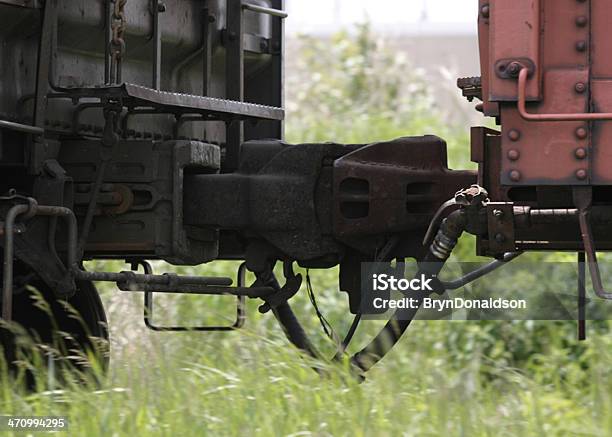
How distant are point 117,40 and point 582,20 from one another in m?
1.69

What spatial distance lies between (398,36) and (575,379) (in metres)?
11.4

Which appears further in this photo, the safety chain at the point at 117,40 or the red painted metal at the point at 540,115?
the safety chain at the point at 117,40

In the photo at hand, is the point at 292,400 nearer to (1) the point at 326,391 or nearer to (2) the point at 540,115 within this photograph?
(1) the point at 326,391

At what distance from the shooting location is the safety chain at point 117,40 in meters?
4.80

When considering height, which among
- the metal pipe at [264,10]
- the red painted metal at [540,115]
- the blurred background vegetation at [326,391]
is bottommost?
the blurred background vegetation at [326,391]

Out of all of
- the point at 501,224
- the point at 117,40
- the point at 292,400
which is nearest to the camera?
the point at 501,224

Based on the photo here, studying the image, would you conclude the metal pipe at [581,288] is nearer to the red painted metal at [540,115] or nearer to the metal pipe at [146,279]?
the red painted metal at [540,115]

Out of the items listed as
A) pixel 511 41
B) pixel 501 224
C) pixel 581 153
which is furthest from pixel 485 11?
pixel 501 224

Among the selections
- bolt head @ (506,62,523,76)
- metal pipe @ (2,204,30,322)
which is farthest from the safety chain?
bolt head @ (506,62,523,76)

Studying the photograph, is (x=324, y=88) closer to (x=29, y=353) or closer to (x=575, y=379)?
(x=575, y=379)

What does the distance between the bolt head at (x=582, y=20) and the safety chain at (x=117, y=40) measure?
5.48 feet

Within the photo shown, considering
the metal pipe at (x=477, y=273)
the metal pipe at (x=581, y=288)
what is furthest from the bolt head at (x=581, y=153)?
the metal pipe at (x=581, y=288)

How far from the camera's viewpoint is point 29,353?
541 centimetres

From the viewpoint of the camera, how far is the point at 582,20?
4008 millimetres
